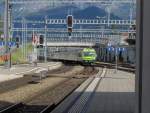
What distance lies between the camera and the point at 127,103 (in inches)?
787

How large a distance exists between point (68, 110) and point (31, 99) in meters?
6.07

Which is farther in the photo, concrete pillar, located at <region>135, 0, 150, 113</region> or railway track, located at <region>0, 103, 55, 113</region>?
railway track, located at <region>0, 103, 55, 113</region>

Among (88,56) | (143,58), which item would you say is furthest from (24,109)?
(88,56)

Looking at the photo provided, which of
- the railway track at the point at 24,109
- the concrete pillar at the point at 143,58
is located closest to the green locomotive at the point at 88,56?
the railway track at the point at 24,109

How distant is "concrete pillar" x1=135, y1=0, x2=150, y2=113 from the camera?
8.06 metres

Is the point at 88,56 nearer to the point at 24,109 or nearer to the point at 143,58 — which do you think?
the point at 24,109

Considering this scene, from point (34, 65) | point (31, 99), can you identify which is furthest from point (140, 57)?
point (34, 65)

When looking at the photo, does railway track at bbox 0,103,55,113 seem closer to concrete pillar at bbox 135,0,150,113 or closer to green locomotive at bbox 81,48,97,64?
concrete pillar at bbox 135,0,150,113

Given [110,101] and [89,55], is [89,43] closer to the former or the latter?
[89,55]

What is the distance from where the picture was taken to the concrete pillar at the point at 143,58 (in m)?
8.06

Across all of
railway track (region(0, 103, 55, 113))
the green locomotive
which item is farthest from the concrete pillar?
the green locomotive

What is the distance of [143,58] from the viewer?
8430mm

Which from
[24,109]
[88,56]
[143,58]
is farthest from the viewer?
[88,56]

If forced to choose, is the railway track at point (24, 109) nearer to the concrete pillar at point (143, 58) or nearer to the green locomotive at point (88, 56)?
the concrete pillar at point (143, 58)
